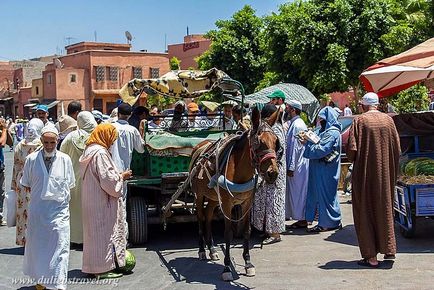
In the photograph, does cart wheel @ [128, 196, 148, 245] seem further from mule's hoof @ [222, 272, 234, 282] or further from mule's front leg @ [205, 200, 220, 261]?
mule's hoof @ [222, 272, 234, 282]

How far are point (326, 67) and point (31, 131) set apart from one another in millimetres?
14787

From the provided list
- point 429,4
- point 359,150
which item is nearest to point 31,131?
point 359,150

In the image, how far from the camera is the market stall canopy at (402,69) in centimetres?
764

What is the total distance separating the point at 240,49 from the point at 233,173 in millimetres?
24999

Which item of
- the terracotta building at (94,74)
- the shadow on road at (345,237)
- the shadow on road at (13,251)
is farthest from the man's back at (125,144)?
the terracotta building at (94,74)

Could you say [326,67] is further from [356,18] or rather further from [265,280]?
[265,280]

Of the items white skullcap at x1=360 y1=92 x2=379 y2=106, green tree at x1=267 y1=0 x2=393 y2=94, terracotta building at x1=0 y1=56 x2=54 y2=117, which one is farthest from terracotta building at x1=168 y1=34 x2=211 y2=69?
white skullcap at x1=360 y1=92 x2=379 y2=106

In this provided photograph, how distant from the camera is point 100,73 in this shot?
5381 cm

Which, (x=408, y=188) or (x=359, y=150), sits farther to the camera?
(x=408, y=188)

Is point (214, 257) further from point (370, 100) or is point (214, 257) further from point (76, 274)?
point (370, 100)

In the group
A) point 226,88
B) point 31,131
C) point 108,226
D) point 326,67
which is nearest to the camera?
point 108,226

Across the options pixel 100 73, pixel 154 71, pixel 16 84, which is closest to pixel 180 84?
pixel 100 73

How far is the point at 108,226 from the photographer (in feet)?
20.9

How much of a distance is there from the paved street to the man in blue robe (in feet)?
0.88
